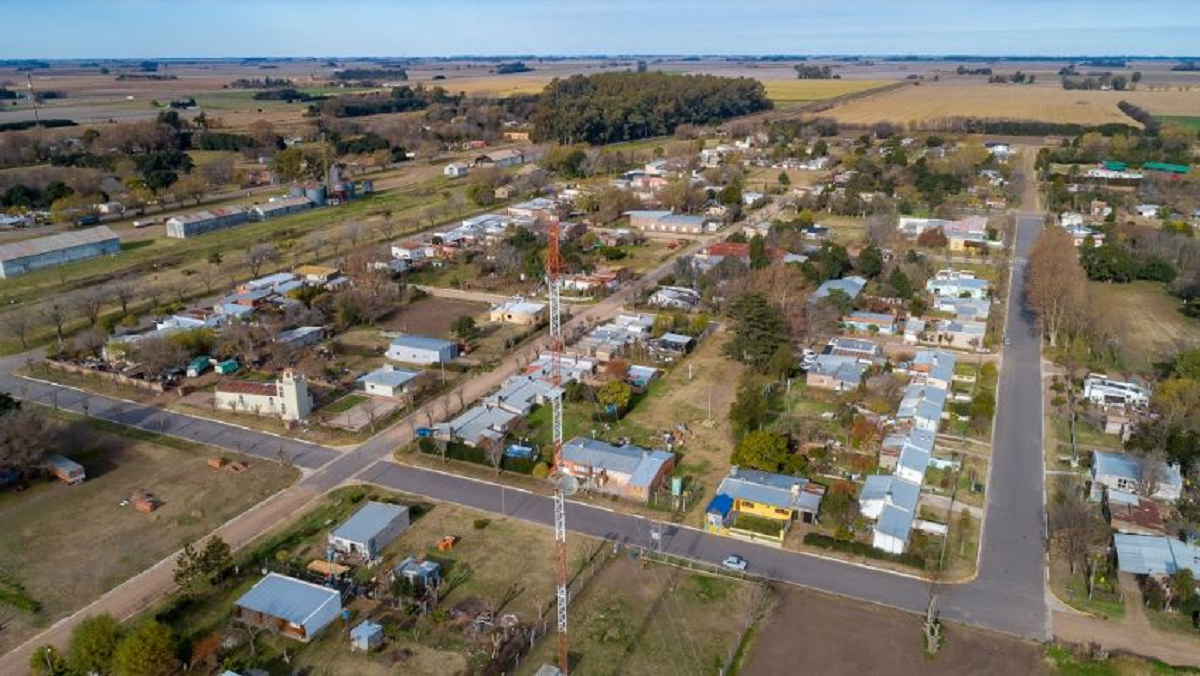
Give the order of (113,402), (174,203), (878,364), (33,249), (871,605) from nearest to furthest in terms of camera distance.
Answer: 1. (871,605)
2. (113,402)
3. (878,364)
4. (33,249)
5. (174,203)

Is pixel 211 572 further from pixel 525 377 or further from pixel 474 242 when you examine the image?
pixel 474 242

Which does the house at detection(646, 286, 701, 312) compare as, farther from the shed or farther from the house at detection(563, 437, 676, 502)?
the shed

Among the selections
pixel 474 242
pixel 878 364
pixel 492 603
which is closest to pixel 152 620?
pixel 492 603

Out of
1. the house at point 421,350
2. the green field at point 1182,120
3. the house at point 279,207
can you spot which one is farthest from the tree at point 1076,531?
the green field at point 1182,120

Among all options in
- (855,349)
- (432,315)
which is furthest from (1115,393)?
(432,315)

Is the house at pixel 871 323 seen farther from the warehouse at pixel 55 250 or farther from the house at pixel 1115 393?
the warehouse at pixel 55 250

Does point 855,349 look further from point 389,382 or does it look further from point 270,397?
→ point 270,397
